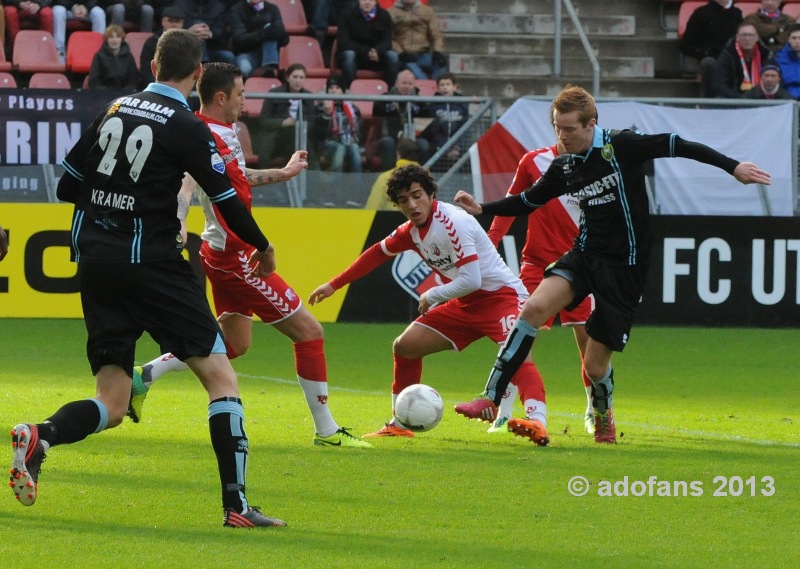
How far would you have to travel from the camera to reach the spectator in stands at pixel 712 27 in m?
18.7

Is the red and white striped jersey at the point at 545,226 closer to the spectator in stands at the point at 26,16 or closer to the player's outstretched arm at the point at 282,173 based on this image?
the player's outstretched arm at the point at 282,173

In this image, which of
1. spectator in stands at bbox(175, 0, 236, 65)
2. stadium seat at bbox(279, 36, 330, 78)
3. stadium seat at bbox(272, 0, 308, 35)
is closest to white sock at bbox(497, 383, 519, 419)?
spectator in stands at bbox(175, 0, 236, 65)

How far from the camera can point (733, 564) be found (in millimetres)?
4734

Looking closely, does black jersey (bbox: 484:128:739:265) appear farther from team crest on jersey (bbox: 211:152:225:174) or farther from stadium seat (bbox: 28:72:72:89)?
stadium seat (bbox: 28:72:72:89)

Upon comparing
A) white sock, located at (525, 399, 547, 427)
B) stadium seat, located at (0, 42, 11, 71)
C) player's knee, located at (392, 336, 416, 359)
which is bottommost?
white sock, located at (525, 399, 547, 427)

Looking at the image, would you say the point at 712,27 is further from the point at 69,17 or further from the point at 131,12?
the point at 69,17

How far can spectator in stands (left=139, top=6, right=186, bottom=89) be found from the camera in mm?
15875

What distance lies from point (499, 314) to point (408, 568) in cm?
340

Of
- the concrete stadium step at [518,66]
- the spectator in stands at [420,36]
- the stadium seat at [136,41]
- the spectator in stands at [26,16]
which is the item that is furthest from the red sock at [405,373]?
the concrete stadium step at [518,66]

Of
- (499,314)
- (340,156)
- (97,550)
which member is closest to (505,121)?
(340,156)

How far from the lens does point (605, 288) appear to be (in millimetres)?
7242

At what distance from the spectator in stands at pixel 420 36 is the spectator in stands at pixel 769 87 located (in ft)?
13.6

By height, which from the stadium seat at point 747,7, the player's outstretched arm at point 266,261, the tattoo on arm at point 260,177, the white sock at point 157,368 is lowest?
the white sock at point 157,368

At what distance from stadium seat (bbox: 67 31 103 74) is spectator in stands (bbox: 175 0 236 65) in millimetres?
1181
